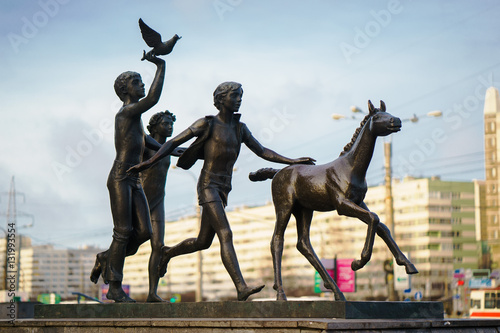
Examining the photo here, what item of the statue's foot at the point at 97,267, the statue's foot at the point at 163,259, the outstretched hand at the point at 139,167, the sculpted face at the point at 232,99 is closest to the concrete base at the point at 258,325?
the statue's foot at the point at 97,267

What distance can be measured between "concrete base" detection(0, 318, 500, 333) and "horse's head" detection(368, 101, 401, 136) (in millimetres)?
2139

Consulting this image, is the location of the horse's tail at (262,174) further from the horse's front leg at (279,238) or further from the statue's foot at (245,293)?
the statue's foot at (245,293)

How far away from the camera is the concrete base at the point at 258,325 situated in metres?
7.73

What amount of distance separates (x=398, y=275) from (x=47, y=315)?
19.1 m

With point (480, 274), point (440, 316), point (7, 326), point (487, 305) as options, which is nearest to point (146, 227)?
point (7, 326)

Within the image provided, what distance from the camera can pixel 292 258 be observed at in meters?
118

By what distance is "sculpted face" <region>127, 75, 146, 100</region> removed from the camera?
10.9m

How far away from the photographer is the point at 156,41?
10484 mm

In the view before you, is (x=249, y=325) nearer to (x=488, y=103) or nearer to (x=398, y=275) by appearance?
(x=398, y=275)

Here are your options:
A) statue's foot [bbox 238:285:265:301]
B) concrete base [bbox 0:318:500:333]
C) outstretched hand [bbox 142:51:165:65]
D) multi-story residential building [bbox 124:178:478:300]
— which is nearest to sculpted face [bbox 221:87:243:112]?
outstretched hand [bbox 142:51:165:65]

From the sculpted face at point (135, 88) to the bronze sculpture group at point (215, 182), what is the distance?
0.04 feet

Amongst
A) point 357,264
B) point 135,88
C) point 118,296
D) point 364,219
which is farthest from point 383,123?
point 118,296

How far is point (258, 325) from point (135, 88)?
13.4 ft

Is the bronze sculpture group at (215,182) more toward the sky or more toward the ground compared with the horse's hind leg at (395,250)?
more toward the sky
